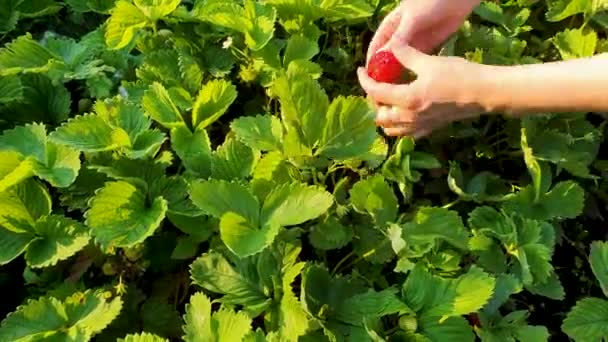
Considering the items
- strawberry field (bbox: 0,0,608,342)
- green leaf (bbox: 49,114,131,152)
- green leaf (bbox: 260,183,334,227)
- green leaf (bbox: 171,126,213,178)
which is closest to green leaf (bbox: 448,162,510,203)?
strawberry field (bbox: 0,0,608,342)

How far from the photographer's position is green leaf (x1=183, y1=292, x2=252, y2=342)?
1.14 metres

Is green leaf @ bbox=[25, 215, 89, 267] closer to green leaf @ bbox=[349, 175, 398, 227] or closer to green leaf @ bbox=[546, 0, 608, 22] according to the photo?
green leaf @ bbox=[349, 175, 398, 227]

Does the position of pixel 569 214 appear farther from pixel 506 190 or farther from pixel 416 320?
pixel 416 320

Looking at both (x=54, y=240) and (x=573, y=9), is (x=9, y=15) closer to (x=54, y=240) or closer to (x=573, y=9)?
(x=54, y=240)

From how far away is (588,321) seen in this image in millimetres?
1369

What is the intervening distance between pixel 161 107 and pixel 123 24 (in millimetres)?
234

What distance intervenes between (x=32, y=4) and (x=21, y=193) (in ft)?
1.88

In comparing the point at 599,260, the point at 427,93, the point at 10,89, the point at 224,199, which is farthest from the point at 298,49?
the point at 599,260

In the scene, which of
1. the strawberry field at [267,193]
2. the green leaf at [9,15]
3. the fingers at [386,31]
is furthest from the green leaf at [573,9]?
the green leaf at [9,15]

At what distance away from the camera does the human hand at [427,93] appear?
1296 mm

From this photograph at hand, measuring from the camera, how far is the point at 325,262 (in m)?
1.36

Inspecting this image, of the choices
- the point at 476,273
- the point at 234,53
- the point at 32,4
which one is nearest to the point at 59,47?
the point at 32,4

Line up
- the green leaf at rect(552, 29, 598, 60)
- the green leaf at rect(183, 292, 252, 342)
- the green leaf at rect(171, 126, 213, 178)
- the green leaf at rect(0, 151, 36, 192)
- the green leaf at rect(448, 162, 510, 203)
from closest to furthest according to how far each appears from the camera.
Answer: the green leaf at rect(183, 292, 252, 342), the green leaf at rect(0, 151, 36, 192), the green leaf at rect(171, 126, 213, 178), the green leaf at rect(448, 162, 510, 203), the green leaf at rect(552, 29, 598, 60)

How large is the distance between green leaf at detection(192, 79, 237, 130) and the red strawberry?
0.81ft
